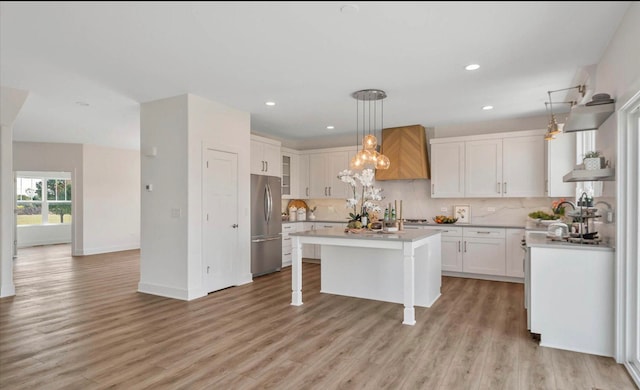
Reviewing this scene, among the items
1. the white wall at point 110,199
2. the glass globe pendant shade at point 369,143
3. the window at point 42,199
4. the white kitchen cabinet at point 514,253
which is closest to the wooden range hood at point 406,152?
the white kitchen cabinet at point 514,253

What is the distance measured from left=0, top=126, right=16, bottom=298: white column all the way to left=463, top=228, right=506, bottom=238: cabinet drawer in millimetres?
6343

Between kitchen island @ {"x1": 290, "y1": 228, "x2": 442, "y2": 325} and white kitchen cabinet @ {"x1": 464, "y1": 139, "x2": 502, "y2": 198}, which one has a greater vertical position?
white kitchen cabinet @ {"x1": 464, "y1": 139, "x2": 502, "y2": 198}

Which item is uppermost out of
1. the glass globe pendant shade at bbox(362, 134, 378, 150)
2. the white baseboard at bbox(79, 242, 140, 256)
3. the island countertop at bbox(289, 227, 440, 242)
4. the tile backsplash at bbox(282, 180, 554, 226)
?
the glass globe pendant shade at bbox(362, 134, 378, 150)

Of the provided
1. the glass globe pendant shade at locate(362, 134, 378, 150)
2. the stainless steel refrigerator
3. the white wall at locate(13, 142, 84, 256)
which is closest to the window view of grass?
the white wall at locate(13, 142, 84, 256)

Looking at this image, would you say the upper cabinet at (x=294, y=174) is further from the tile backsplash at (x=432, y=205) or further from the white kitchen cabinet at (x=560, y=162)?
the white kitchen cabinet at (x=560, y=162)

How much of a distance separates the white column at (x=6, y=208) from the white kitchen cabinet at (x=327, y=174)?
475 centimetres

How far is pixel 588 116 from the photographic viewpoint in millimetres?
3047

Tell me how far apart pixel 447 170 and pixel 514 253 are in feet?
5.47

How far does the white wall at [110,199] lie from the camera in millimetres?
8625

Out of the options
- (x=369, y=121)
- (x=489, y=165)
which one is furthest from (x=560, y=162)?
(x=369, y=121)

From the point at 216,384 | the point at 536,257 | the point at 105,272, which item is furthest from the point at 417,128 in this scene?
the point at 105,272

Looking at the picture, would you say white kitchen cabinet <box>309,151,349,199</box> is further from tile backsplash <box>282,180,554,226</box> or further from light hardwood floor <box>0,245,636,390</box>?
light hardwood floor <box>0,245,636,390</box>

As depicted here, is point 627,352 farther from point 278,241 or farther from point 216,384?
point 278,241

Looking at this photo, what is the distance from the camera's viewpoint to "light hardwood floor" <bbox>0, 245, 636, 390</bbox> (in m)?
2.55
